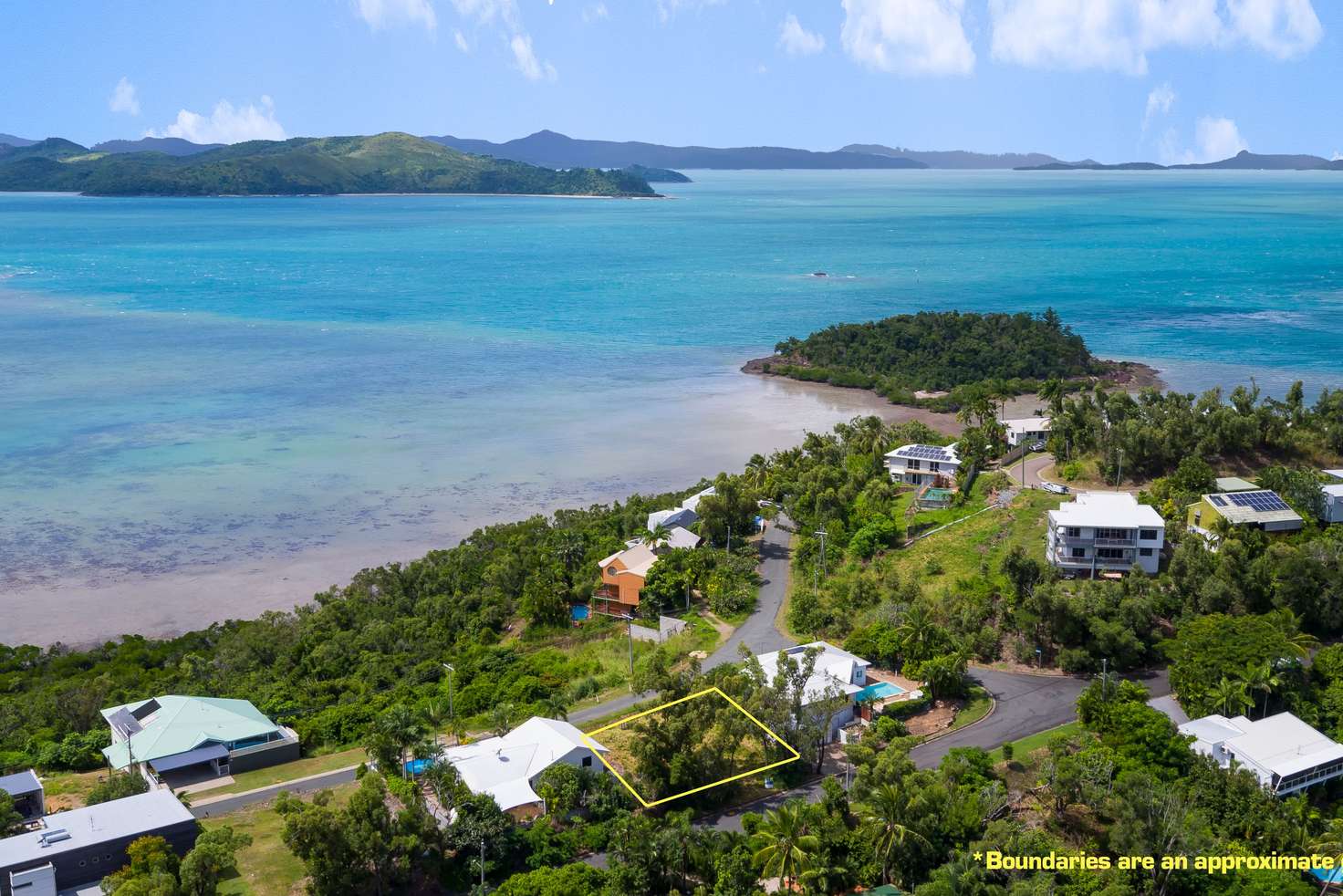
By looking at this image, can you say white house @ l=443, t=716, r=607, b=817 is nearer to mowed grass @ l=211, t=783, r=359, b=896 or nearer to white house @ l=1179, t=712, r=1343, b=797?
mowed grass @ l=211, t=783, r=359, b=896

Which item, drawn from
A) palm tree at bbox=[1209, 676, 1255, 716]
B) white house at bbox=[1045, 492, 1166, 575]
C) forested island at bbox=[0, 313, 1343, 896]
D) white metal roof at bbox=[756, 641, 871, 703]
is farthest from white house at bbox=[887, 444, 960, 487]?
palm tree at bbox=[1209, 676, 1255, 716]

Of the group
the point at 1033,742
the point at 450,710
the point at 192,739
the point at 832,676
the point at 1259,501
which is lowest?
the point at 450,710

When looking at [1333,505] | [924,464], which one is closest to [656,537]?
[924,464]

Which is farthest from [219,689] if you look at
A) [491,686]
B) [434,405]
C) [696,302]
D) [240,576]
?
[696,302]

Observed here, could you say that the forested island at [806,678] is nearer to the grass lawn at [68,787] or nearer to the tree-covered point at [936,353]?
the grass lawn at [68,787]

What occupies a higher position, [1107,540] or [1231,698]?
[1107,540]

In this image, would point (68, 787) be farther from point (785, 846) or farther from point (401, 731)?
point (785, 846)
